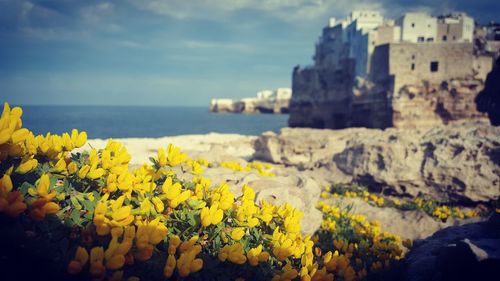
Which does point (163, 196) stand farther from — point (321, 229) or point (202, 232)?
point (321, 229)

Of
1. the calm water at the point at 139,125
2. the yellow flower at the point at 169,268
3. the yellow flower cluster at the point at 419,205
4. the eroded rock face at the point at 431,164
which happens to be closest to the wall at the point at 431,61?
the eroded rock face at the point at 431,164

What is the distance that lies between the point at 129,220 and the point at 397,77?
36.7 meters

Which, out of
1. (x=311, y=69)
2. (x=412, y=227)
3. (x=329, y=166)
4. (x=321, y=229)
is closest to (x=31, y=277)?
(x=321, y=229)

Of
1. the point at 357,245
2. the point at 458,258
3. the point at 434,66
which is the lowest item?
the point at 357,245

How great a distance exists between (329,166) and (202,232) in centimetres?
764

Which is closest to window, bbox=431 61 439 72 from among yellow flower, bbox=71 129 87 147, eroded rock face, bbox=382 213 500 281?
eroded rock face, bbox=382 213 500 281

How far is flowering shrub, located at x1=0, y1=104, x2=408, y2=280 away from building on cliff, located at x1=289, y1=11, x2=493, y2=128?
34.4m

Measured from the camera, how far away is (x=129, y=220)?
1657 millimetres

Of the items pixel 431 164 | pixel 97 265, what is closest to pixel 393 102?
pixel 431 164

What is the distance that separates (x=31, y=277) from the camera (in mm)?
1380

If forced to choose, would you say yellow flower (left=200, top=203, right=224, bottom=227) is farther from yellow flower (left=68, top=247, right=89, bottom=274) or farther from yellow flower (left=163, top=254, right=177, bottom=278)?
yellow flower (left=68, top=247, right=89, bottom=274)

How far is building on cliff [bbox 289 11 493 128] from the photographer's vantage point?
3275 cm

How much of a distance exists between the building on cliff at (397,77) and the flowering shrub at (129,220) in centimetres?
3440

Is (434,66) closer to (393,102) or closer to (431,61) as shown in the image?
(431,61)
